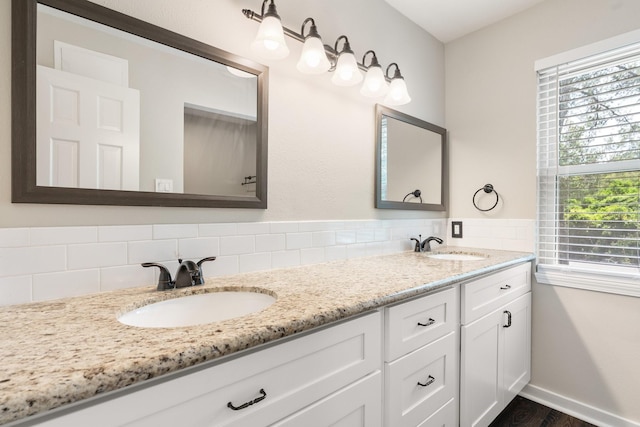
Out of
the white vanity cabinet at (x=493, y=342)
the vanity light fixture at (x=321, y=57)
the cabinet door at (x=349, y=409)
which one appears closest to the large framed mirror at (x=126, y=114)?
the vanity light fixture at (x=321, y=57)

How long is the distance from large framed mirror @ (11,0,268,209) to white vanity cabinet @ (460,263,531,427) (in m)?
1.06

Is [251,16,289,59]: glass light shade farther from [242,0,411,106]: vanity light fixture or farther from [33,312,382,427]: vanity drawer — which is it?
[33,312,382,427]: vanity drawer

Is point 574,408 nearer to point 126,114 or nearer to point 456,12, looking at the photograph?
point 456,12

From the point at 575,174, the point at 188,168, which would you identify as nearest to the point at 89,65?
the point at 188,168

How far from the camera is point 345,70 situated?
158cm

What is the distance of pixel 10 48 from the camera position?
895 millimetres

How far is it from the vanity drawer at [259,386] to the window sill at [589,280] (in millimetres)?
1520

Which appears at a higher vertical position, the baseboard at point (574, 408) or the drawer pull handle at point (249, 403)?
the drawer pull handle at point (249, 403)

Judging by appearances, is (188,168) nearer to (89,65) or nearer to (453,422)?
(89,65)

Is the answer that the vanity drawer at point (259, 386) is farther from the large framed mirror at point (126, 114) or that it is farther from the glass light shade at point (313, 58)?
the glass light shade at point (313, 58)

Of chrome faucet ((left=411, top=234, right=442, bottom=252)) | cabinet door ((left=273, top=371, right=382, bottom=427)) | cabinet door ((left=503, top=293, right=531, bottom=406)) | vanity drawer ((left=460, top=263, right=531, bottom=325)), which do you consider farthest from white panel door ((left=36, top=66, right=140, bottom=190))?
cabinet door ((left=503, top=293, right=531, bottom=406))

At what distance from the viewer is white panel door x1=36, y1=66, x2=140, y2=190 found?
931 millimetres

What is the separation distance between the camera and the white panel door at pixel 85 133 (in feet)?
3.05

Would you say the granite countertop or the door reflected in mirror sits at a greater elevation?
the door reflected in mirror
